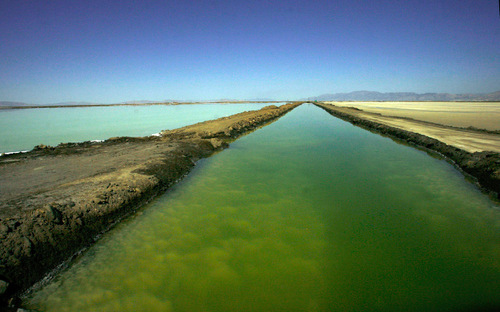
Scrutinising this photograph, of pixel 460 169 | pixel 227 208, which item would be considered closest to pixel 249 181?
pixel 227 208

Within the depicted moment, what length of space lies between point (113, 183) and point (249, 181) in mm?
3103

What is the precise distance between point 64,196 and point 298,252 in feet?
13.8

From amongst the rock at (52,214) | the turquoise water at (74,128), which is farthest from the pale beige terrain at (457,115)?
the turquoise water at (74,128)

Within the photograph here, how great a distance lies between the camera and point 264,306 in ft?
7.64

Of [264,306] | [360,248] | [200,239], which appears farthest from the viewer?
[200,239]

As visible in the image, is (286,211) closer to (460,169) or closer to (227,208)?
(227,208)

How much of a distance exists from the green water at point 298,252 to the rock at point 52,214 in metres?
0.72

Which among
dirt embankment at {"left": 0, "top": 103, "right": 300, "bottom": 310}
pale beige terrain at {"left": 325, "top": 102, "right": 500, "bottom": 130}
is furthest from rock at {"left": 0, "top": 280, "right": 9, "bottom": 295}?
pale beige terrain at {"left": 325, "top": 102, "right": 500, "bottom": 130}

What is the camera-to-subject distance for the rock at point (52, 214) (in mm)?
3414

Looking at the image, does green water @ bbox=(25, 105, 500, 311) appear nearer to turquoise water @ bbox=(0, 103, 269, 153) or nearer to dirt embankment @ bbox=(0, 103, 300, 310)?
dirt embankment @ bbox=(0, 103, 300, 310)

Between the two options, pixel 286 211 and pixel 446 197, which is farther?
pixel 446 197

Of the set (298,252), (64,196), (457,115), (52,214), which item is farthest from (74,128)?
(457,115)

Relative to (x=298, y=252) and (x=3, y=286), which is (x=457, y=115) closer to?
(x=298, y=252)

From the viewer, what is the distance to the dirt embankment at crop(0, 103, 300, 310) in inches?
114
